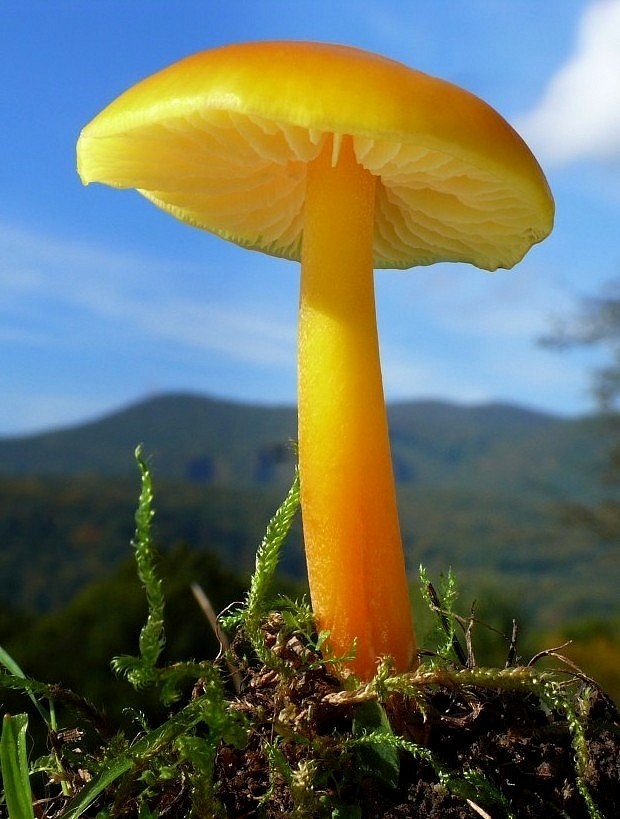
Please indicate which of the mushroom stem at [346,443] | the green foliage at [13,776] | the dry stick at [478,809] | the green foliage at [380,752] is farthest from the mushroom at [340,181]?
the green foliage at [13,776]

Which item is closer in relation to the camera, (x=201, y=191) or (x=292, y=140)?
(x=292, y=140)

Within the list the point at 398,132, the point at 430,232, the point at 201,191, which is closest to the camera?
the point at 398,132

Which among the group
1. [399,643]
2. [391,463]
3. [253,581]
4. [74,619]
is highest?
[391,463]

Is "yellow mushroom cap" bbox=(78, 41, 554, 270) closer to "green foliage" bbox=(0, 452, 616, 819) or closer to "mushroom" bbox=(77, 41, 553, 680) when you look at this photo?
"mushroom" bbox=(77, 41, 553, 680)

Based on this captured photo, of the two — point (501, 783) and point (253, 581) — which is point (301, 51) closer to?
point (253, 581)

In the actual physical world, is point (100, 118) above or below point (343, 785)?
above

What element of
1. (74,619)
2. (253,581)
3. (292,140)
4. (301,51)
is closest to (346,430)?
(253,581)

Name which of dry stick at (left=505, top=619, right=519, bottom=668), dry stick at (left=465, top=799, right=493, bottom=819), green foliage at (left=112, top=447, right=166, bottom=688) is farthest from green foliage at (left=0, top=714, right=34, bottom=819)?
dry stick at (left=505, top=619, right=519, bottom=668)

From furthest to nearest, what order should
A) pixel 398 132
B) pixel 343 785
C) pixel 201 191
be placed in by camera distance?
pixel 201 191
pixel 343 785
pixel 398 132

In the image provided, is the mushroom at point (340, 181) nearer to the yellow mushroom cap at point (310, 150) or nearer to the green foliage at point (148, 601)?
the yellow mushroom cap at point (310, 150)
